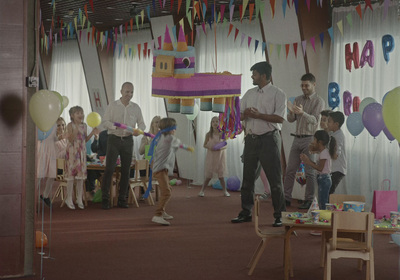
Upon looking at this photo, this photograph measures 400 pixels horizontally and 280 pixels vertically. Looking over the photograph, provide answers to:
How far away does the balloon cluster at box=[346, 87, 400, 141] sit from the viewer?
14.1 feet

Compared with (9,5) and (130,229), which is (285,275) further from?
(9,5)

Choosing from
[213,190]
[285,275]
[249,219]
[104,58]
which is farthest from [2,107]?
[104,58]

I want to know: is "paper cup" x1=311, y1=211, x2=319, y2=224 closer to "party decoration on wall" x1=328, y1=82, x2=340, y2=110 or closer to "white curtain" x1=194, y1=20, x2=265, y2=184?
"party decoration on wall" x1=328, y1=82, x2=340, y2=110

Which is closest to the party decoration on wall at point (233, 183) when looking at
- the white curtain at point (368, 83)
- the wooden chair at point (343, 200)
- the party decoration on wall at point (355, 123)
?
the white curtain at point (368, 83)

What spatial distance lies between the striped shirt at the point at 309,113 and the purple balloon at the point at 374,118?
1.29 metres

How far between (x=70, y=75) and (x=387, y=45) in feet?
31.3

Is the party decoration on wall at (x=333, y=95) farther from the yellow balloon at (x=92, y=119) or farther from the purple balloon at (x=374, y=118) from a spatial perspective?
the yellow balloon at (x=92, y=119)

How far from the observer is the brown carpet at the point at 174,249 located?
191 inches

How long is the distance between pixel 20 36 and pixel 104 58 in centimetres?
935

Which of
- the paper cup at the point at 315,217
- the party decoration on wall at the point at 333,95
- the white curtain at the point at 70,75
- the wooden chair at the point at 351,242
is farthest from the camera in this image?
the white curtain at the point at 70,75

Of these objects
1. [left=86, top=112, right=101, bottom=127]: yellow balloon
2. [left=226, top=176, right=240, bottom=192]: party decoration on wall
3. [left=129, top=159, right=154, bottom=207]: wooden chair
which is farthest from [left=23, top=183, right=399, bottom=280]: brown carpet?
[left=86, top=112, right=101, bottom=127]: yellow balloon

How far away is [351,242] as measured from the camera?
4.34 m

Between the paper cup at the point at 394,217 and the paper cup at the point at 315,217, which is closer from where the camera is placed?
the paper cup at the point at 394,217

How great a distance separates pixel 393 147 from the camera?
8.09 meters
